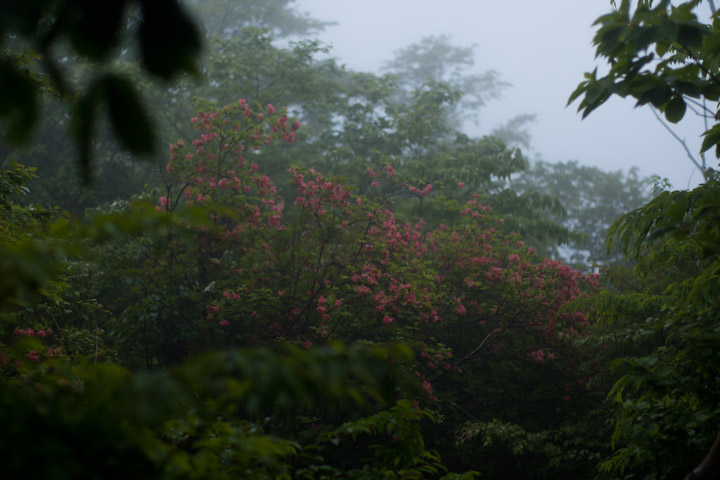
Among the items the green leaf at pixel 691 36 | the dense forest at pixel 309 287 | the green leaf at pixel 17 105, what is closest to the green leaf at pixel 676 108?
the dense forest at pixel 309 287

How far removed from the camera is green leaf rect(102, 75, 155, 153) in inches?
37.8

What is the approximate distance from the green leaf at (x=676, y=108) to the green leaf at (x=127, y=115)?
258 cm

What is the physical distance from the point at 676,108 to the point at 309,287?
4.45 metres

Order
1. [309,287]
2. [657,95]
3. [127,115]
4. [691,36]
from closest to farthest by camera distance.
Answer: [127,115]
[691,36]
[657,95]
[309,287]

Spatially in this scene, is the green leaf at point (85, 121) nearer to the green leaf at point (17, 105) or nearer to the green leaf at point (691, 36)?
the green leaf at point (17, 105)

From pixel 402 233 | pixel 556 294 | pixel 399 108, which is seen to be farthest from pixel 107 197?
pixel 556 294

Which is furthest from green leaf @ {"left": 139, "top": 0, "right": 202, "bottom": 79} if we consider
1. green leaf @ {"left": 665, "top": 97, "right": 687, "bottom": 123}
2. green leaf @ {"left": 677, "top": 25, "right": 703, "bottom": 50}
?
green leaf @ {"left": 665, "top": 97, "right": 687, "bottom": 123}

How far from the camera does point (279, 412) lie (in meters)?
5.60

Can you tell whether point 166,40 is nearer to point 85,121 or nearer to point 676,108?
point 85,121

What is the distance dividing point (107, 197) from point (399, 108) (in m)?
7.56

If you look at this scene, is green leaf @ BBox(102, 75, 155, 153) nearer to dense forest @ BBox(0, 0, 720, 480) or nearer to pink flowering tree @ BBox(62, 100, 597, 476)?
dense forest @ BBox(0, 0, 720, 480)

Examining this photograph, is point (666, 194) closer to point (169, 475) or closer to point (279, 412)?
point (169, 475)

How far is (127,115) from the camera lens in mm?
987

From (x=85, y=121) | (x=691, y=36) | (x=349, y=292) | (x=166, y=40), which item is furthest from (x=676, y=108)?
(x=349, y=292)
